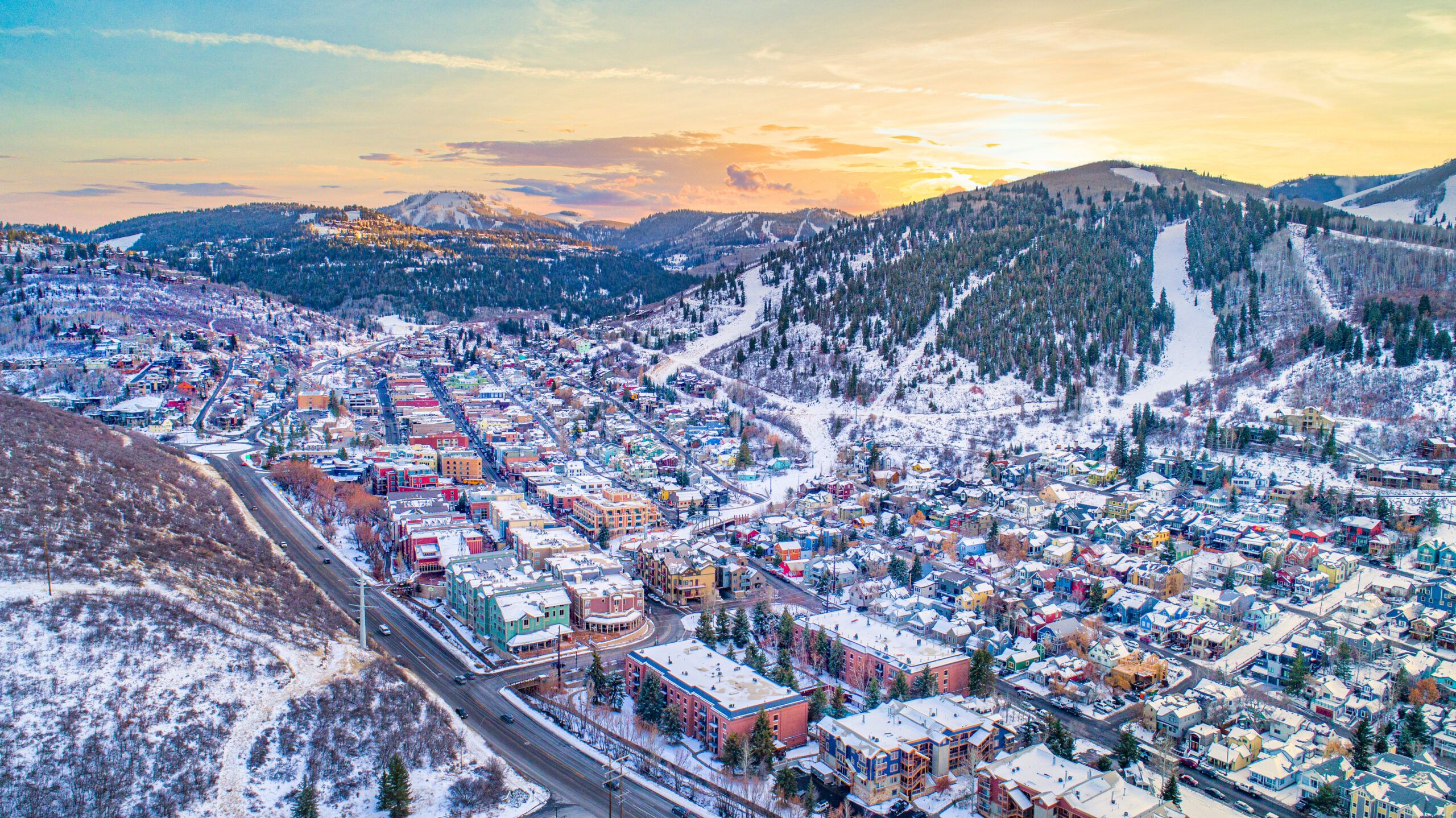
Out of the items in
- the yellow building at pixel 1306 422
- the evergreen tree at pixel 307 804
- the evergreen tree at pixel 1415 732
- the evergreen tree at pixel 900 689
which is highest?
the yellow building at pixel 1306 422

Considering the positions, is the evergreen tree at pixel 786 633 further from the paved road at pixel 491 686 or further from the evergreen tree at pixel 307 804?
the evergreen tree at pixel 307 804

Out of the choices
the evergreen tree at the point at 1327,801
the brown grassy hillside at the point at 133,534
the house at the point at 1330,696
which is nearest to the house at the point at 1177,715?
the house at the point at 1330,696

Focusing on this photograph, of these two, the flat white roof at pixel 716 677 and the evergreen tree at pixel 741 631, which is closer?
the flat white roof at pixel 716 677

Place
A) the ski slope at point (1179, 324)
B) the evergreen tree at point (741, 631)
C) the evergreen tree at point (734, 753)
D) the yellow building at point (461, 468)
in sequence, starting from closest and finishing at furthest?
the evergreen tree at point (734, 753), the evergreen tree at point (741, 631), the yellow building at point (461, 468), the ski slope at point (1179, 324)

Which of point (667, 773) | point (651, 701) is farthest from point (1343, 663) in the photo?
point (651, 701)

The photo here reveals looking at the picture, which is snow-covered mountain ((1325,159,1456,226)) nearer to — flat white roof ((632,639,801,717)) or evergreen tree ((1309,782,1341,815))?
evergreen tree ((1309,782,1341,815))

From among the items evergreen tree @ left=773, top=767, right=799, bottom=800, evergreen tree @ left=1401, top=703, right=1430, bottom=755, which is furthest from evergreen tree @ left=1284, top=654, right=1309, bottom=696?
evergreen tree @ left=773, top=767, right=799, bottom=800

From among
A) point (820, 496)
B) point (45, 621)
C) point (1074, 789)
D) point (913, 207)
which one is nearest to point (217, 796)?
point (45, 621)

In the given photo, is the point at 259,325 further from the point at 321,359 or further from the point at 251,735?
the point at 251,735
